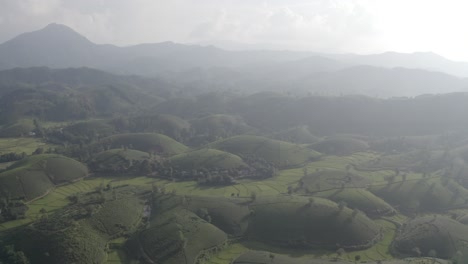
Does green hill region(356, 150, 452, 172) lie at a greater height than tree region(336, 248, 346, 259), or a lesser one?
greater

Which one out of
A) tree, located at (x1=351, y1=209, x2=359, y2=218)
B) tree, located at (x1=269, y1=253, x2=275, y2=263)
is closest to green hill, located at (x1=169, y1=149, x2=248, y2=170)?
tree, located at (x1=351, y1=209, x2=359, y2=218)

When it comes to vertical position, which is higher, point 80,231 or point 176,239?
point 80,231

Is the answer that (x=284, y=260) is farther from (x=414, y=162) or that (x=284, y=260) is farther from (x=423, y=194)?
(x=414, y=162)

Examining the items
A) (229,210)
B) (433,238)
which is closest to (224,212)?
(229,210)

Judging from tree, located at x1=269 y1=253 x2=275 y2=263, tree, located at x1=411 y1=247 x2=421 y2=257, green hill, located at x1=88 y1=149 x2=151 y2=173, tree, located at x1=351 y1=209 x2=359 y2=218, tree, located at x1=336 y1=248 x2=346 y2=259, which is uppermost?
tree, located at x1=351 y1=209 x2=359 y2=218

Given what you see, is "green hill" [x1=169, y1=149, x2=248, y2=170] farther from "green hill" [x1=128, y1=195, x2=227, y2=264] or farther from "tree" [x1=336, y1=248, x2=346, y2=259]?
"tree" [x1=336, y1=248, x2=346, y2=259]

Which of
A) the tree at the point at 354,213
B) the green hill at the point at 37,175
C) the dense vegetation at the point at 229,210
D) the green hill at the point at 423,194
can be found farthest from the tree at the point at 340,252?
the green hill at the point at 37,175

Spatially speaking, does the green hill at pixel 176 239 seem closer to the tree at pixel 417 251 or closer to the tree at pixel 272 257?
the tree at pixel 272 257
